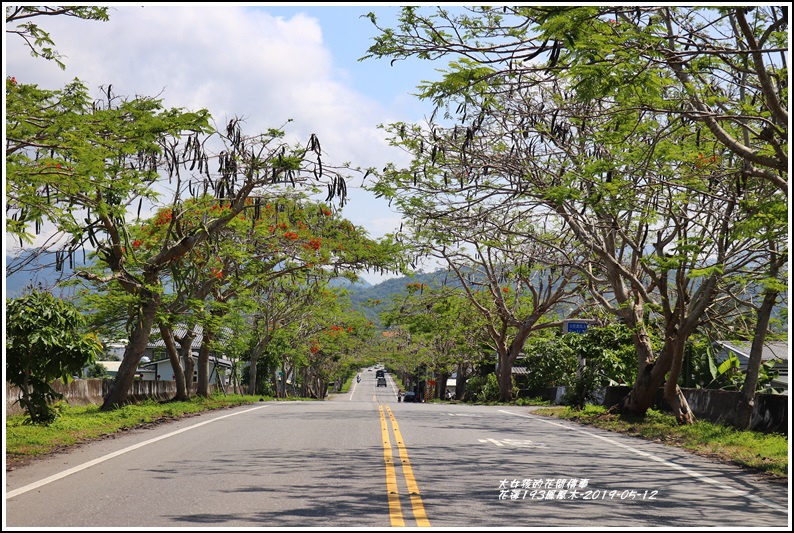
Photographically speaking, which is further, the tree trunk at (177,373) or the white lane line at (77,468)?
the tree trunk at (177,373)

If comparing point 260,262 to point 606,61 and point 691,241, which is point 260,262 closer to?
point 691,241

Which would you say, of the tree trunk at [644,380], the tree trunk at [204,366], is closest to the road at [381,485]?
the tree trunk at [644,380]

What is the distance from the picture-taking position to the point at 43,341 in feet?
47.4

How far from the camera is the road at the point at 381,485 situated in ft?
24.8

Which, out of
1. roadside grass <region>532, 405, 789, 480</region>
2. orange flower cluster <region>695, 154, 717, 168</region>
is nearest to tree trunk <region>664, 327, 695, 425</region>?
roadside grass <region>532, 405, 789, 480</region>

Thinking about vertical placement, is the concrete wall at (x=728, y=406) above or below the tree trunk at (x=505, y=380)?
below

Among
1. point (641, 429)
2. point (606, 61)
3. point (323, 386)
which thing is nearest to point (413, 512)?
point (606, 61)

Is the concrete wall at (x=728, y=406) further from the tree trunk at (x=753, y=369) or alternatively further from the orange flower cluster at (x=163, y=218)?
the orange flower cluster at (x=163, y=218)

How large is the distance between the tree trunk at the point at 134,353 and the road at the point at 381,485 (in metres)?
7.71

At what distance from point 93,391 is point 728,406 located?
1841 cm

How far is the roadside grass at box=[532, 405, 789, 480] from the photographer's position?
1258 cm

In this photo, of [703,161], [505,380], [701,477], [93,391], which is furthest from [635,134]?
[505,380]

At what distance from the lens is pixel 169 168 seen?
58.7 ft

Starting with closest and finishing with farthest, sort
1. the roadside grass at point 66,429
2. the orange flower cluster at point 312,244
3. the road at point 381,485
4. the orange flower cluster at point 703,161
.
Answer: the road at point 381,485 → the roadside grass at point 66,429 → the orange flower cluster at point 703,161 → the orange flower cluster at point 312,244
